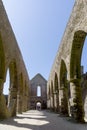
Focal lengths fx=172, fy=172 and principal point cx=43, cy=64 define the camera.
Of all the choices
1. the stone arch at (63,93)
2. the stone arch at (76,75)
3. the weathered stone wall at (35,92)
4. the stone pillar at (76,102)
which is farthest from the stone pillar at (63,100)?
the weathered stone wall at (35,92)

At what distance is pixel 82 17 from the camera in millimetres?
6727

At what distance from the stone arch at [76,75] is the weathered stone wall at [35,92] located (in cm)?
2363

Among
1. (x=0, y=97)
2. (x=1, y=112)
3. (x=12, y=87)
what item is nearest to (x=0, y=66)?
(x=0, y=97)

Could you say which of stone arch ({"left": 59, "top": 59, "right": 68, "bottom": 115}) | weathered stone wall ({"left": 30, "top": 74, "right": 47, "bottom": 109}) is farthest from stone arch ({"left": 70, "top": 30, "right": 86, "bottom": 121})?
weathered stone wall ({"left": 30, "top": 74, "right": 47, "bottom": 109})

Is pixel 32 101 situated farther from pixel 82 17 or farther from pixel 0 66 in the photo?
pixel 82 17

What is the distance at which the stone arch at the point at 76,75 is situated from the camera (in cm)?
825

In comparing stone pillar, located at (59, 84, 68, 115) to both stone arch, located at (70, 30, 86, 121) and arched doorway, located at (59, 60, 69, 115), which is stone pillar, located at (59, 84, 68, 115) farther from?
stone arch, located at (70, 30, 86, 121)

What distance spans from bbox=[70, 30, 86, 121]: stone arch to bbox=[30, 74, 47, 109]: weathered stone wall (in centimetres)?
2363

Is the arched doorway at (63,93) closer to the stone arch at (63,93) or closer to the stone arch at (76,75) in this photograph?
the stone arch at (63,93)

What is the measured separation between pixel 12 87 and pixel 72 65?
5.78 metres

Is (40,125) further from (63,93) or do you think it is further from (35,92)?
(35,92)

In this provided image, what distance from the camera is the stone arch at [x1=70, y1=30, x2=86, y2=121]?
825 cm

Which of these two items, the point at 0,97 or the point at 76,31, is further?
the point at 0,97

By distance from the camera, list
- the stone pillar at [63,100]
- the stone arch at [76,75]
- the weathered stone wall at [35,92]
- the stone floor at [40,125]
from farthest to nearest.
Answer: the weathered stone wall at [35,92], the stone pillar at [63,100], the stone arch at [76,75], the stone floor at [40,125]
